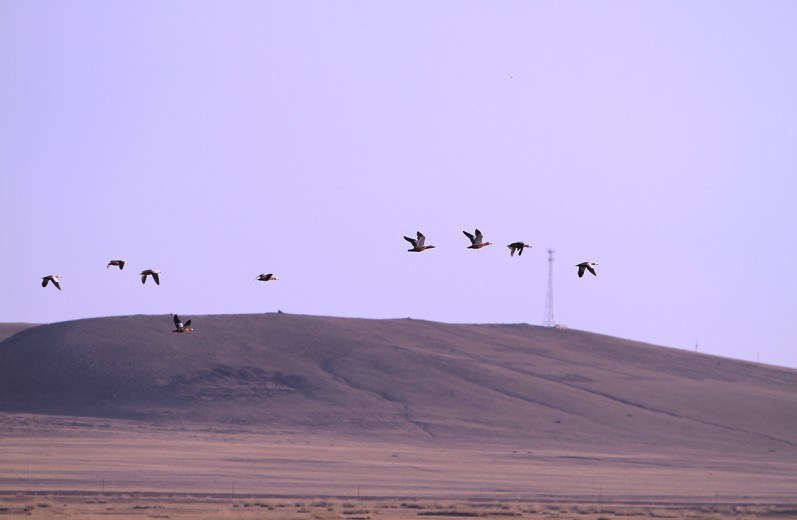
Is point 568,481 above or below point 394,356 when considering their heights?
below

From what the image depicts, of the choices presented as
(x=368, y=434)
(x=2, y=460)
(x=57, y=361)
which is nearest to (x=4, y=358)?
(x=57, y=361)

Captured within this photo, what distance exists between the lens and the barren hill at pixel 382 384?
367 feet

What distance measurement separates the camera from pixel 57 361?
125 m

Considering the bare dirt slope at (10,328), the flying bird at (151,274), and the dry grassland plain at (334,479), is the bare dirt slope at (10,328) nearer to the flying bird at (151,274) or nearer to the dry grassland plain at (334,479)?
the dry grassland plain at (334,479)

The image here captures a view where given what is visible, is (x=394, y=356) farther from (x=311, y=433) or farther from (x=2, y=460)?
(x=2, y=460)

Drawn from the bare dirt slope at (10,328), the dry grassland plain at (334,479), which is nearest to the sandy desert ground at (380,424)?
the dry grassland plain at (334,479)

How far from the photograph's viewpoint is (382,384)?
122188 millimetres

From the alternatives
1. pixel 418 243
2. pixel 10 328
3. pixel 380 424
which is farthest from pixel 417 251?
pixel 10 328

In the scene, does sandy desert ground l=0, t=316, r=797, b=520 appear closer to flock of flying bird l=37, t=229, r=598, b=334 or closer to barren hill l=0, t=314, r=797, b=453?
barren hill l=0, t=314, r=797, b=453

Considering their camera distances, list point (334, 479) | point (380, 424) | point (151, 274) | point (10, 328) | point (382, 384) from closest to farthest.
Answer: point (151, 274) → point (334, 479) → point (380, 424) → point (382, 384) → point (10, 328)

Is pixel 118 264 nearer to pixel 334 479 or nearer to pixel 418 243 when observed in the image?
pixel 418 243

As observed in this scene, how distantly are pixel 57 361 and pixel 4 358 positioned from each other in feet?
24.1

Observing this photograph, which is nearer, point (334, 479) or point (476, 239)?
point (476, 239)

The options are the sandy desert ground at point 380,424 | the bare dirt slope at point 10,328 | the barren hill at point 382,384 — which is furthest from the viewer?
the bare dirt slope at point 10,328
